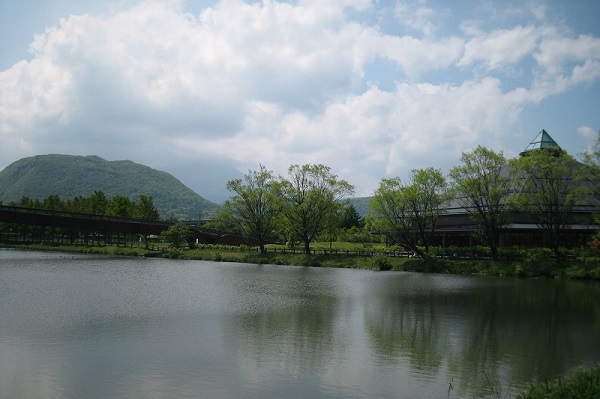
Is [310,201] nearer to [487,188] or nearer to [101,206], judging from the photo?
[487,188]

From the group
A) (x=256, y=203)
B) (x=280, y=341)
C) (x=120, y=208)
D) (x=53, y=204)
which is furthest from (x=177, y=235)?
(x=280, y=341)

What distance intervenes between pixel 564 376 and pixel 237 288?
24616 millimetres

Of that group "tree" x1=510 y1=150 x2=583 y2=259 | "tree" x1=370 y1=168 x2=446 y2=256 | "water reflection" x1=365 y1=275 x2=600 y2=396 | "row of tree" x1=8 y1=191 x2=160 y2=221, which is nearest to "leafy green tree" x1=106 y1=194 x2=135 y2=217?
"row of tree" x1=8 y1=191 x2=160 y2=221

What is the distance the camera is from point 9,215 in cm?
7238

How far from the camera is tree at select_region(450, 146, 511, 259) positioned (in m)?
56.0

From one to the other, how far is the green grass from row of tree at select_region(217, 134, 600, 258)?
4115 cm

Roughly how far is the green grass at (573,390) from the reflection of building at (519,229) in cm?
4871

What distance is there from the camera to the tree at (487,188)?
184ft

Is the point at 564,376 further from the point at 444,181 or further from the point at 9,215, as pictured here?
the point at 9,215

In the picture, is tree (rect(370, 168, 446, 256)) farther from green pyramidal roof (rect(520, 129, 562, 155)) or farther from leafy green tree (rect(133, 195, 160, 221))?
leafy green tree (rect(133, 195, 160, 221))

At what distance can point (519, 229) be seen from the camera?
61.6 m

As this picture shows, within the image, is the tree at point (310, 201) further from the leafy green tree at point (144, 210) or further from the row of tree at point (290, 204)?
the leafy green tree at point (144, 210)

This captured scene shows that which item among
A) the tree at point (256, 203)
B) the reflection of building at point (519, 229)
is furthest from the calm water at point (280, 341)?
the tree at point (256, 203)

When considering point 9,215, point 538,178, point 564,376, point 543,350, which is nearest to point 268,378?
point 564,376
